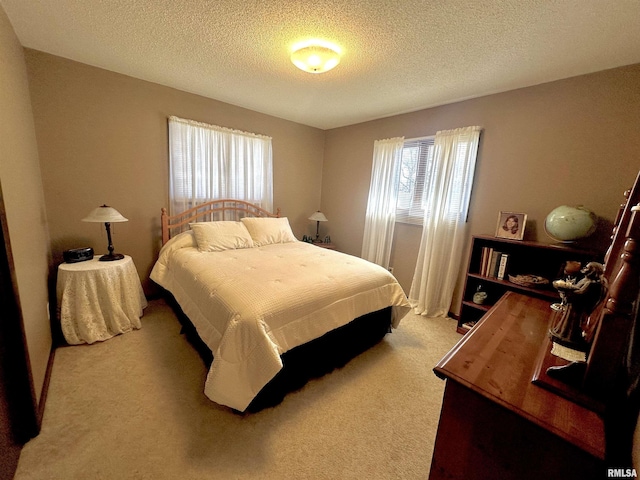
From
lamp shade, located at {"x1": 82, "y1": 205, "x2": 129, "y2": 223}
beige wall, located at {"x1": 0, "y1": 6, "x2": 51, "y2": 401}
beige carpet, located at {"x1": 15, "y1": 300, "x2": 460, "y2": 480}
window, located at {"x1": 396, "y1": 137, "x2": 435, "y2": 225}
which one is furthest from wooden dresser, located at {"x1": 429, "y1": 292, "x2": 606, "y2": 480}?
lamp shade, located at {"x1": 82, "y1": 205, "x2": 129, "y2": 223}

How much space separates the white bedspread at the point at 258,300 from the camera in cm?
138

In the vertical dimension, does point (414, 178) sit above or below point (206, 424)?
above

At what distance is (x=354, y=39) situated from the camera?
1.67 meters

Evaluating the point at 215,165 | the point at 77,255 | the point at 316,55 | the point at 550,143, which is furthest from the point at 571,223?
the point at 77,255

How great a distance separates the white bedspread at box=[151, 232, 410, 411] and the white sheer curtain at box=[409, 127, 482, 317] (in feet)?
2.68

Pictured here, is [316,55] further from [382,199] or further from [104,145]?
[104,145]

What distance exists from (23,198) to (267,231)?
6.41ft

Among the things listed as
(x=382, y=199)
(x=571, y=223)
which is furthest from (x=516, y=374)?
(x=382, y=199)

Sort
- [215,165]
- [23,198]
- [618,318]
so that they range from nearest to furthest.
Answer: [618,318]
[23,198]
[215,165]

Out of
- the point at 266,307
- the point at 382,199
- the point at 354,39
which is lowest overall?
the point at 266,307

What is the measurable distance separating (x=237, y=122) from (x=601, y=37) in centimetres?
329

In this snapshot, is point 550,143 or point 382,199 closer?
point 550,143

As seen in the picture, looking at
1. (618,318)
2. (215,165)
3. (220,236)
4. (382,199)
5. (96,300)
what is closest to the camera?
(618,318)

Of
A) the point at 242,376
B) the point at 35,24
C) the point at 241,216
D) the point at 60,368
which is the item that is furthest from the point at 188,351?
the point at 35,24
